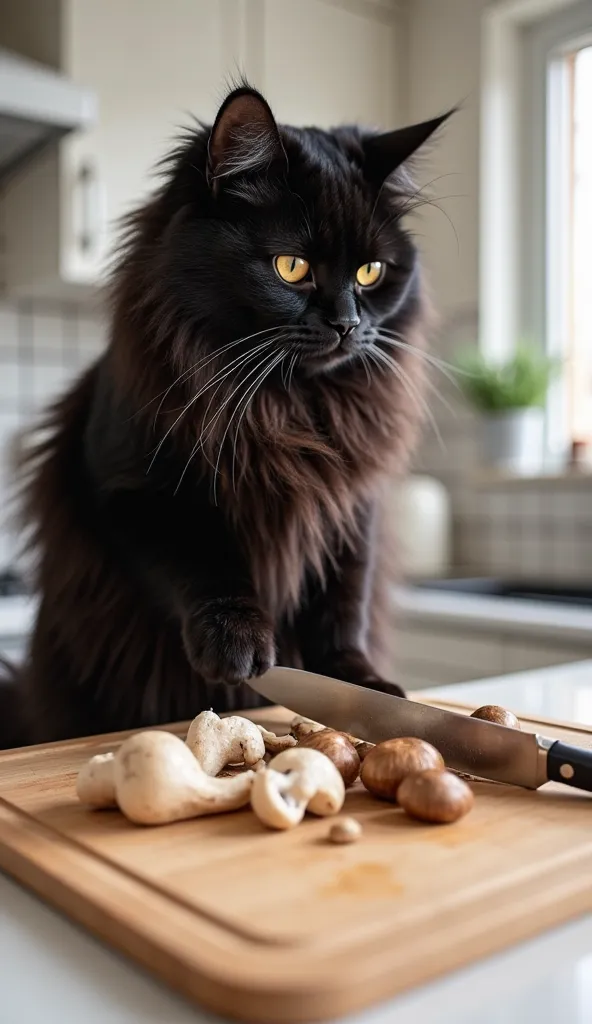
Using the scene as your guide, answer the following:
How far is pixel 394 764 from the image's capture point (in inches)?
27.3

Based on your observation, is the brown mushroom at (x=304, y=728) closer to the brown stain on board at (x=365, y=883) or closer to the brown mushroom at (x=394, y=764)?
the brown mushroom at (x=394, y=764)

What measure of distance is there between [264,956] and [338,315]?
0.63 m

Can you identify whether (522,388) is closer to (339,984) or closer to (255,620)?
(255,620)

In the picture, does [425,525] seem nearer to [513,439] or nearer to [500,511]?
[500,511]

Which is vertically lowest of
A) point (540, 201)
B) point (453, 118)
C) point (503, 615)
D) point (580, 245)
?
point (503, 615)

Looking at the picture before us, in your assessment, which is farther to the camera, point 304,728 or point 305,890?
point 304,728

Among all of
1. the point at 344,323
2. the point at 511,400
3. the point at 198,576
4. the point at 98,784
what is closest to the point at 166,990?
the point at 98,784

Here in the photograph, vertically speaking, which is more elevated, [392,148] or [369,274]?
[392,148]

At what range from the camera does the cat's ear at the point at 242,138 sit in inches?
35.3

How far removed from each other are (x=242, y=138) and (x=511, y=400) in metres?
1.88

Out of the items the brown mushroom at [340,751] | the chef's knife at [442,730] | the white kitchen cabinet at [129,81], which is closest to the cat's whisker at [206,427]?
the chef's knife at [442,730]

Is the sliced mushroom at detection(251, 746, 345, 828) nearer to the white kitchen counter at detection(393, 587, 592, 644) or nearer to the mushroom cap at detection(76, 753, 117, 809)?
the mushroom cap at detection(76, 753, 117, 809)

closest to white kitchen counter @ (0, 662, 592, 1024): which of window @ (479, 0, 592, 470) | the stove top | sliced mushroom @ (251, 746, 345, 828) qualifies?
sliced mushroom @ (251, 746, 345, 828)

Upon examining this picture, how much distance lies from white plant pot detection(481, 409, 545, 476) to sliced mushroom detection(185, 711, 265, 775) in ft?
6.79
